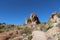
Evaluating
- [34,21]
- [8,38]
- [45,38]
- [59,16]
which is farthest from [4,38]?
[34,21]

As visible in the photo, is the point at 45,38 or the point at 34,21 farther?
the point at 34,21

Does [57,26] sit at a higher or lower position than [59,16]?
lower

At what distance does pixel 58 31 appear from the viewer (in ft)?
45.5

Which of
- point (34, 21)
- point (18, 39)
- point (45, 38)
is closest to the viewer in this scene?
point (45, 38)

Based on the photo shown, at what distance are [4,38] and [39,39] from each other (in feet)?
30.5

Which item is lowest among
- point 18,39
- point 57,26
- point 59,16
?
point 18,39

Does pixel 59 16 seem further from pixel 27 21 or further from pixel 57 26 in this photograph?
pixel 27 21

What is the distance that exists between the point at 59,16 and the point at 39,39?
27.8 feet

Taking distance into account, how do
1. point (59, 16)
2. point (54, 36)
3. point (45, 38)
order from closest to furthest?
point (45, 38), point (54, 36), point (59, 16)

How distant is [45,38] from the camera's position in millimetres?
12500

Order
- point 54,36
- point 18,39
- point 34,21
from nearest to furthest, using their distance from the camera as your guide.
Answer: point 54,36
point 18,39
point 34,21

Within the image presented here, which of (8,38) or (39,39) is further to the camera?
(8,38)

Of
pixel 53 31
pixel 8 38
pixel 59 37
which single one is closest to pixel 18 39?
pixel 8 38

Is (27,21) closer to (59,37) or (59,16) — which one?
(59,16)
